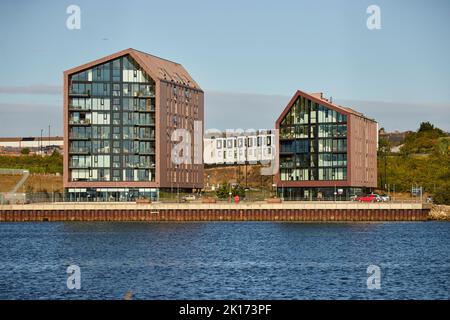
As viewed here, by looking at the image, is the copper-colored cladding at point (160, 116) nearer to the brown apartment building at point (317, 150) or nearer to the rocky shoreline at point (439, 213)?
the brown apartment building at point (317, 150)

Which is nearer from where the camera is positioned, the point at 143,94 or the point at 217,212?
the point at 217,212

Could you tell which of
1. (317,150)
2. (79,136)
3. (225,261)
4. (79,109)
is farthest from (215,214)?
(225,261)

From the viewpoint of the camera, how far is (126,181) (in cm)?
17075

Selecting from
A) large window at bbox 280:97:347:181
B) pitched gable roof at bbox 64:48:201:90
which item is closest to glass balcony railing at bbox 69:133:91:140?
pitched gable roof at bbox 64:48:201:90

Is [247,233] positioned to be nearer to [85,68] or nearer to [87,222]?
[87,222]

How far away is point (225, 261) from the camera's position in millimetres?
84500

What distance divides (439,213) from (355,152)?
68.8ft

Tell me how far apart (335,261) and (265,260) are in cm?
616

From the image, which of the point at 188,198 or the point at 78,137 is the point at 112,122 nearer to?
the point at 78,137

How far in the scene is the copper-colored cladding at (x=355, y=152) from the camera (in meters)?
168

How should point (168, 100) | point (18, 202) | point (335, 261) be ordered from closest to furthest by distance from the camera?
1. point (335, 261)
2. point (18, 202)
3. point (168, 100)

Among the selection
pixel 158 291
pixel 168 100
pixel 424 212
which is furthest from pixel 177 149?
pixel 158 291

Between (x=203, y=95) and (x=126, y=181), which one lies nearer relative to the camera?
(x=126, y=181)

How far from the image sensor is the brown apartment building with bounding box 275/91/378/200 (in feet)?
554
